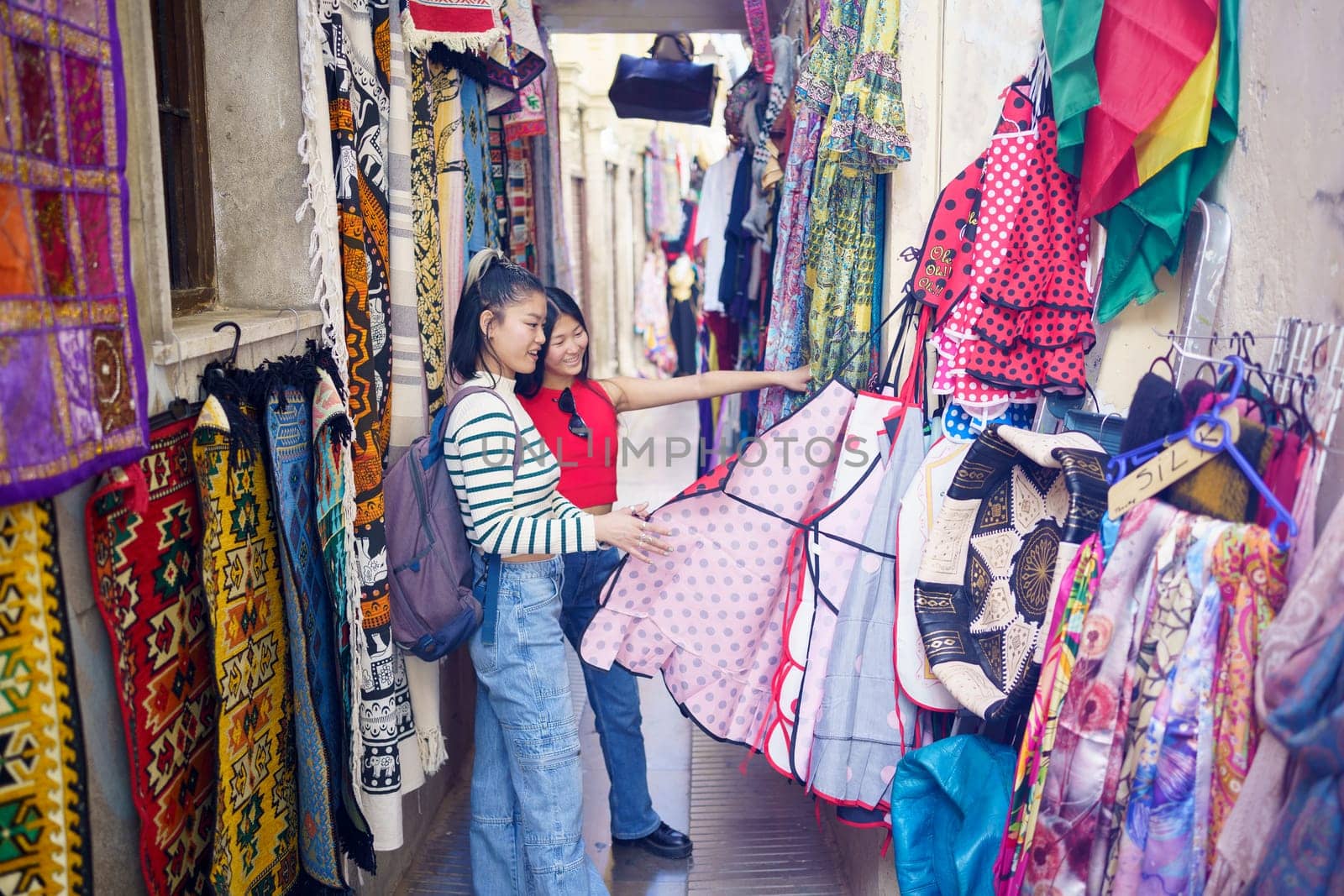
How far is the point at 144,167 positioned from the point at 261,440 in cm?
49

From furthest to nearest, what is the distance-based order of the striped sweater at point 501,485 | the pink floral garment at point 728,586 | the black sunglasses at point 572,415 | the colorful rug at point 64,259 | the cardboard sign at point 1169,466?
the black sunglasses at point 572,415 < the pink floral garment at point 728,586 < the striped sweater at point 501,485 < the cardboard sign at point 1169,466 < the colorful rug at point 64,259

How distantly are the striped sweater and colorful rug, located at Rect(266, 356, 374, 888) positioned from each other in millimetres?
343

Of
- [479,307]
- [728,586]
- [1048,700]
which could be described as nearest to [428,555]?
[479,307]

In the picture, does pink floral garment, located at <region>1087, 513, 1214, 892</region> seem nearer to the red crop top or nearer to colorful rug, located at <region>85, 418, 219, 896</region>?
colorful rug, located at <region>85, 418, 219, 896</region>

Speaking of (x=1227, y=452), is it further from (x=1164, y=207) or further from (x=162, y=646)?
(x=162, y=646)

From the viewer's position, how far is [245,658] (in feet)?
5.68

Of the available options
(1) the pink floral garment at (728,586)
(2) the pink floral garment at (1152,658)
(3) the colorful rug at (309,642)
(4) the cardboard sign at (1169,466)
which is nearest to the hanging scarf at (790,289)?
(1) the pink floral garment at (728,586)

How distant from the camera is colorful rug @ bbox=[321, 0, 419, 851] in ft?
7.13

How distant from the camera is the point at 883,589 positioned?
212 cm

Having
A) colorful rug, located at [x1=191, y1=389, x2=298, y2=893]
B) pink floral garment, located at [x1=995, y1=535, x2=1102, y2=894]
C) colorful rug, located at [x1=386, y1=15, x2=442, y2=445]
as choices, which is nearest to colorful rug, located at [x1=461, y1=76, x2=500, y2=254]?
colorful rug, located at [x1=386, y1=15, x2=442, y2=445]

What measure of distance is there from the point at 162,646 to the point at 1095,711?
135 cm

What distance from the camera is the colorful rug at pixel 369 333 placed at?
A: 2.17 meters

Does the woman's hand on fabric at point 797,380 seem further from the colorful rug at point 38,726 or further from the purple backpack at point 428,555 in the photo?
the colorful rug at point 38,726

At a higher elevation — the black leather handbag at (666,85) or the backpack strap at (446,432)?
the black leather handbag at (666,85)
